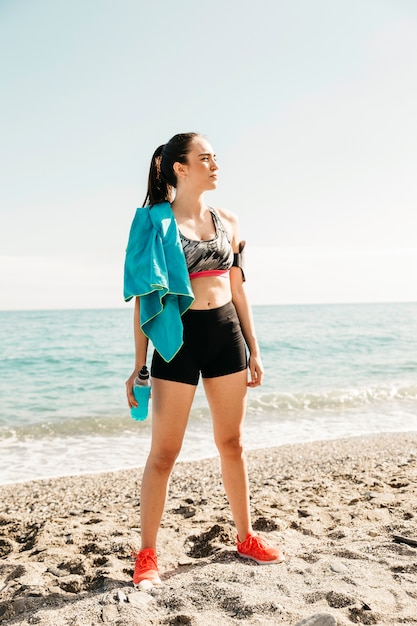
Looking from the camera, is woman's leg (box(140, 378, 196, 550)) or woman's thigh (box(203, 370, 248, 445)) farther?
woman's thigh (box(203, 370, 248, 445))

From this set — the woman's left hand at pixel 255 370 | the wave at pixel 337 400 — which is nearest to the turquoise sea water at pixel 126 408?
the wave at pixel 337 400

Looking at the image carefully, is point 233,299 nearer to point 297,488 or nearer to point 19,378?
point 297,488

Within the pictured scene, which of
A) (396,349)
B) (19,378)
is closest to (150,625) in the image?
(19,378)

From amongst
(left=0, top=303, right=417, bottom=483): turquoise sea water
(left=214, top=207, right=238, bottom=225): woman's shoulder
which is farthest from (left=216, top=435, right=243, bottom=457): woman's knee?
(left=0, top=303, right=417, bottom=483): turquoise sea water

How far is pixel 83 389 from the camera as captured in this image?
12133 mm

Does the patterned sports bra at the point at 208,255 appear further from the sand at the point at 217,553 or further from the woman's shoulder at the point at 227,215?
the sand at the point at 217,553

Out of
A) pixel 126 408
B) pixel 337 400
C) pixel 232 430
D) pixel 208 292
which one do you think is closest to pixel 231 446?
pixel 232 430

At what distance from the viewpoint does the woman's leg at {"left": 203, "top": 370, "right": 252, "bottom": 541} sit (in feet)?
8.80

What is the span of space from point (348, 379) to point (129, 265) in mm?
11544

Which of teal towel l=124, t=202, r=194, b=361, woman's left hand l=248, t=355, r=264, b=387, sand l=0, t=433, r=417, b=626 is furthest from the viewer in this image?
woman's left hand l=248, t=355, r=264, b=387

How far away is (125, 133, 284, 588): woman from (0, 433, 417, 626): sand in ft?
0.78

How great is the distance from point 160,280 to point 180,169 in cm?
64

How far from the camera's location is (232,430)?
108 inches

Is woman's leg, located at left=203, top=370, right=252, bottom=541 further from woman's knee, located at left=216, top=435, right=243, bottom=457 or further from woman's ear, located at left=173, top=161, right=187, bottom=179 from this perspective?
woman's ear, located at left=173, top=161, right=187, bottom=179
